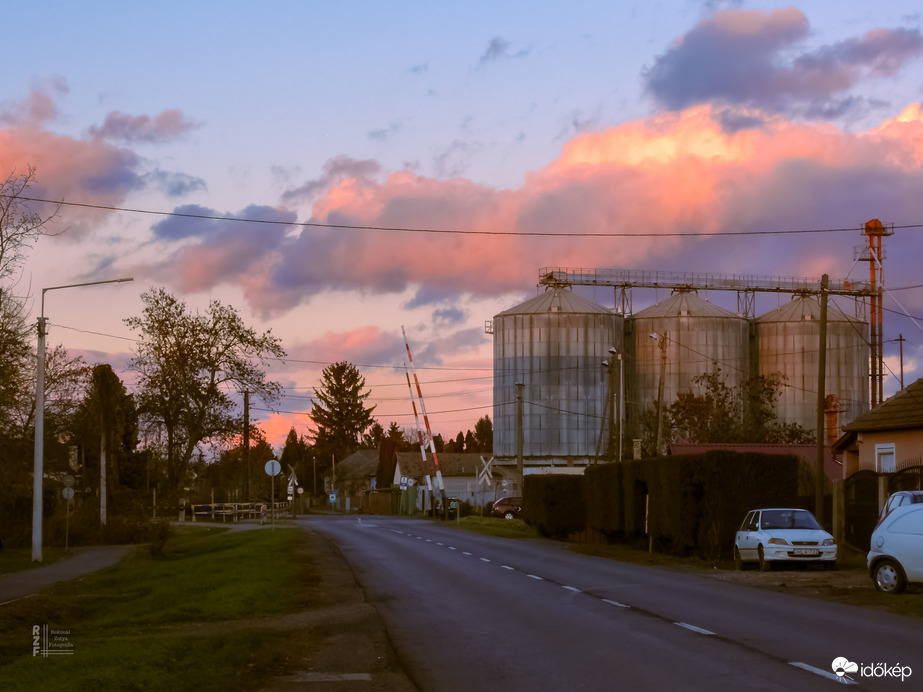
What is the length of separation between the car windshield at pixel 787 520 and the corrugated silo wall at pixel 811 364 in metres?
56.2

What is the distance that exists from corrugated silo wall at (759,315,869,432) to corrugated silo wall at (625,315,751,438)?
2.65 m

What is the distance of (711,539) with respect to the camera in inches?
1207

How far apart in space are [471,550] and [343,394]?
124 meters

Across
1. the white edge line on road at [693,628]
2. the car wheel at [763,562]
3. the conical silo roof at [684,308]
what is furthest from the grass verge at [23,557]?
the conical silo roof at [684,308]

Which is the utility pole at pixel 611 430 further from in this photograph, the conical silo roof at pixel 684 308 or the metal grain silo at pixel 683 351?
the conical silo roof at pixel 684 308

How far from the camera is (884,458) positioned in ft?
114

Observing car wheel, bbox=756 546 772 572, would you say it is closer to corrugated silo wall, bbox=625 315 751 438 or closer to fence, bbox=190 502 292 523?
fence, bbox=190 502 292 523

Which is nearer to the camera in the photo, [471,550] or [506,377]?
[471,550]

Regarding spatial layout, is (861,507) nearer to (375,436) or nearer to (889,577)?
(889,577)

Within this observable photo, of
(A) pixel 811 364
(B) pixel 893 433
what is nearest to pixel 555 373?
(A) pixel 811 364

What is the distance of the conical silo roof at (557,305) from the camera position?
82688 millimetres

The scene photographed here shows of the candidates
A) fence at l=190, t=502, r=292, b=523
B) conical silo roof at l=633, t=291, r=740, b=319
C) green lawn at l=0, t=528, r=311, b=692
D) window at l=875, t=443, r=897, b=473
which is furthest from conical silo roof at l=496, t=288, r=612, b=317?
green lawn at l=0, t=528, r=311, b=692

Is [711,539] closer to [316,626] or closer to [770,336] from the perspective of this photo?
[316,626]

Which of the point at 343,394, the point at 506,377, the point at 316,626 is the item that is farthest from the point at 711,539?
the point at 343,394
